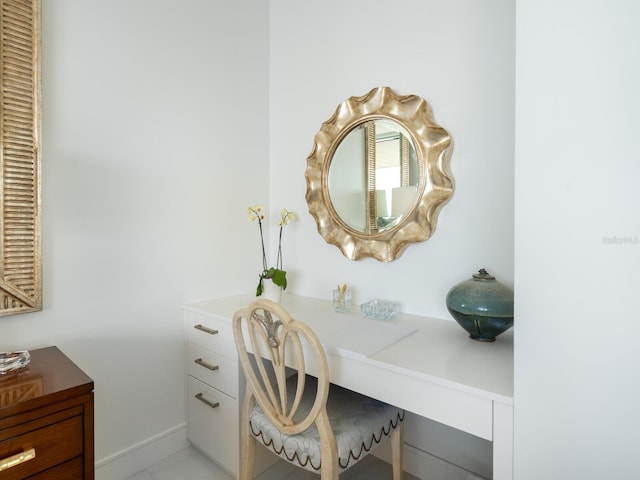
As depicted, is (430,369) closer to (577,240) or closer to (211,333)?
(577,240)

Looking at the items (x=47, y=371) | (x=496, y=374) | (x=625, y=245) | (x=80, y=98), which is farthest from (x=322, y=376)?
(x=80, y=98)

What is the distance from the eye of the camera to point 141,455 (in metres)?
1.74

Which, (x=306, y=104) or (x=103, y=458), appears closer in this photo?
(x=103, y=458)

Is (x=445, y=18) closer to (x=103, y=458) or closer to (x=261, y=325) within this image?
(x=261, y=325)

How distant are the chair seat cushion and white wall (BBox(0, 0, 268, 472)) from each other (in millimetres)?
750

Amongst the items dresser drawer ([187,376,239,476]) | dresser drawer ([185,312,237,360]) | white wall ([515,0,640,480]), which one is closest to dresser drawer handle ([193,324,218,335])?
dresser drawer ([185,312,237,360])

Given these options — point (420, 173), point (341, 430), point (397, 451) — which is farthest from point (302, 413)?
point (420, 173)

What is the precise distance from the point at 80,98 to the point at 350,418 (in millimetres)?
1724

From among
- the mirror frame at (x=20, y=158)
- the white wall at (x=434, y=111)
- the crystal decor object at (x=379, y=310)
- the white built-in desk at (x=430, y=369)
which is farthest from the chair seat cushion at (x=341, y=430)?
the mirror frame at (x=20, y=158)

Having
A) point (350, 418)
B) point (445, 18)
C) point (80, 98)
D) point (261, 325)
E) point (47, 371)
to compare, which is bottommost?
point (350, 418)

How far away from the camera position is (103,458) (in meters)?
1.62

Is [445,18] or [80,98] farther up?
[445,18]

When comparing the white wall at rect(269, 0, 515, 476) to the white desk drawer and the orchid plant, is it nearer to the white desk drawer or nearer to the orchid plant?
the orchid plant

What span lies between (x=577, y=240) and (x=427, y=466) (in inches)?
54.6
